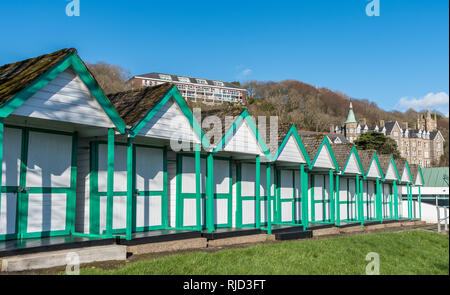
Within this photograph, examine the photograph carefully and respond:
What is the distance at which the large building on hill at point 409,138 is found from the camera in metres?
139

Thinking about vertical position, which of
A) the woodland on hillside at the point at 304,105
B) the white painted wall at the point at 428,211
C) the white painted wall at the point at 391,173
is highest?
the woodland on hillside at the point at 304,105

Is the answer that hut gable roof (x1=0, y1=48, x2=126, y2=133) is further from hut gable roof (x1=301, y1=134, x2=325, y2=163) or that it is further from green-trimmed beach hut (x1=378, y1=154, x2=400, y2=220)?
green-trimmed beach hut (x1=378, y1=154, x2=400, y2=220)

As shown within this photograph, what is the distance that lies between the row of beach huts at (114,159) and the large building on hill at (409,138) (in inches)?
4902

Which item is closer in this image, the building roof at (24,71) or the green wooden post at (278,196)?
the building roof at (24,71)

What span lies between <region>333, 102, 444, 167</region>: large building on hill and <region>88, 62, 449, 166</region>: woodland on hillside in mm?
3427

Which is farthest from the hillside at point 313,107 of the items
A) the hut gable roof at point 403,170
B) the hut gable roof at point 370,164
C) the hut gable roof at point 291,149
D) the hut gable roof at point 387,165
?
the hut gable roof at point 291,149

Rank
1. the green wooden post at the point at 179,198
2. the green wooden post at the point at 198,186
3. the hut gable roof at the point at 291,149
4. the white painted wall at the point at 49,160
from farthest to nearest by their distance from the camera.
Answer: the hut gable roof at the point at 291,149 < the green wooden post at the point at 179,198 < the green wooden post at the point at 198,186 < the white painted wall at the point at 49,160

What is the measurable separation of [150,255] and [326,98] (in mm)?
182759

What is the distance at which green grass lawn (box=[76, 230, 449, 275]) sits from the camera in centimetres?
906

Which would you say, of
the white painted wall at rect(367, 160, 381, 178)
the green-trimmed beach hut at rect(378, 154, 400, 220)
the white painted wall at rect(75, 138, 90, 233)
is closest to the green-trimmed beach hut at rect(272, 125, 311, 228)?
the white painted wall at rect(367, 160, 381, 178)

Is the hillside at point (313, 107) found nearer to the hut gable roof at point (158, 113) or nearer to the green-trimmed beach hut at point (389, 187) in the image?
the green-trimmed beach hut at point (389, 187)

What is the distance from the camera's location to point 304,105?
144m

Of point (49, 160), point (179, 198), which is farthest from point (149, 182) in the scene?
point (49, 160)

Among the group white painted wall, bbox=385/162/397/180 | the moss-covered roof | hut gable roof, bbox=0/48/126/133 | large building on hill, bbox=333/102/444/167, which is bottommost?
white painted wall, bbox=385/162/397/180
